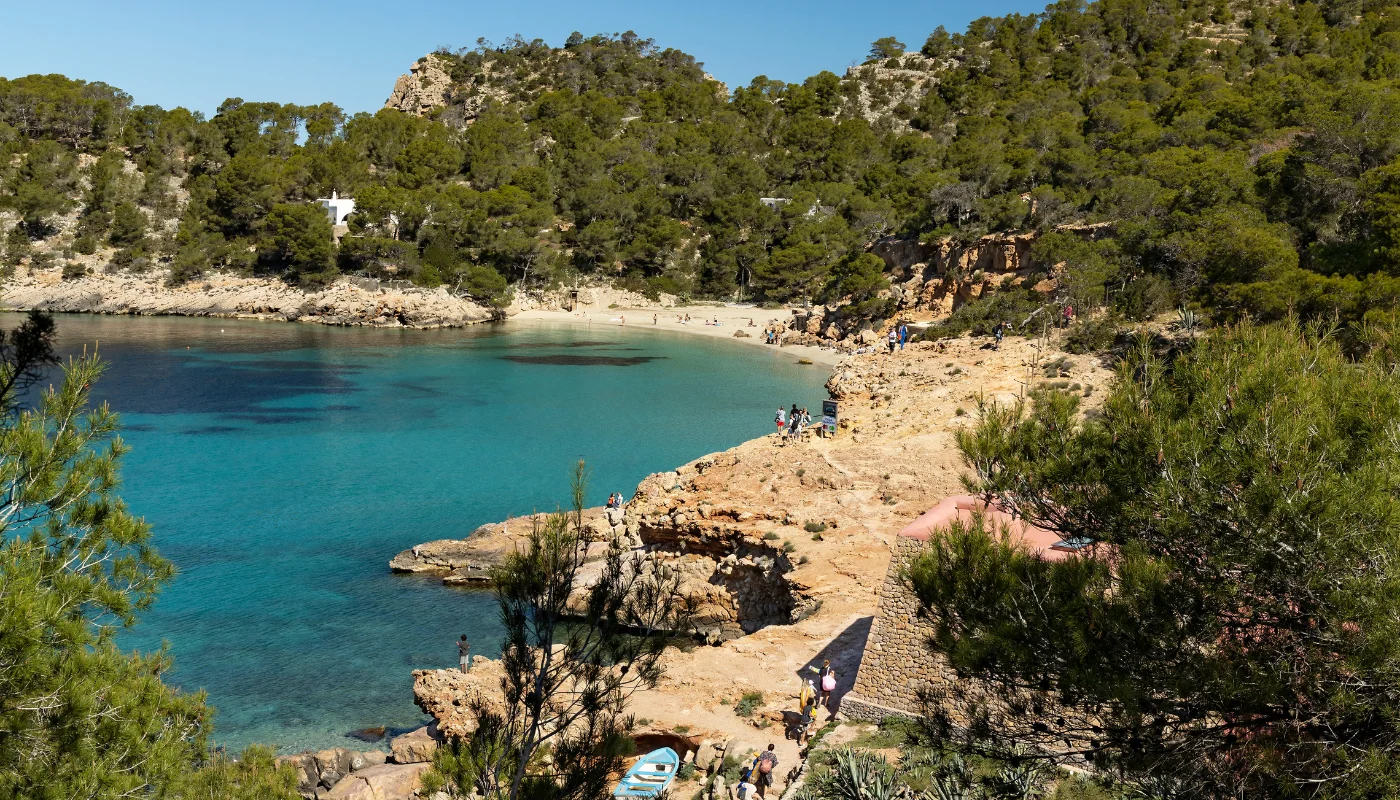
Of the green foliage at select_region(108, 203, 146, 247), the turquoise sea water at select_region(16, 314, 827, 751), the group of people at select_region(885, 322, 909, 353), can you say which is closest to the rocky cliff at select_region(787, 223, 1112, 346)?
the group of people at select_region(885, 322, 909, 353)

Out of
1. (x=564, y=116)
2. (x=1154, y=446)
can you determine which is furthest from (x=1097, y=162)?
(x=564, y=116)

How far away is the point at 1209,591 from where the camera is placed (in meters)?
5.93

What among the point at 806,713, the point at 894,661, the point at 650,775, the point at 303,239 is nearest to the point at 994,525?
the point at 894,661

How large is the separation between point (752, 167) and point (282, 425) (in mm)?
49629

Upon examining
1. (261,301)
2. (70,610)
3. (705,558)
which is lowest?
(705,558)

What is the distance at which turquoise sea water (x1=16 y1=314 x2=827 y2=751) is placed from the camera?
663 inches

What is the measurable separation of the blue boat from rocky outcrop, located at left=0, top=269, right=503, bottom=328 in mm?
58073

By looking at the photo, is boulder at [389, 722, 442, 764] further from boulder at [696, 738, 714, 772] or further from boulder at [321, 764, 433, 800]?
boulder at [696, 738, 714, 772]

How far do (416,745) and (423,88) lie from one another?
117 meters

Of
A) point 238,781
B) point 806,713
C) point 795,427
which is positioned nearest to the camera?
point 238,781

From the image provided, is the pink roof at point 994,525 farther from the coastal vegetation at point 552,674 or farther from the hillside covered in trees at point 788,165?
the hillside covered in trees at point 788,165

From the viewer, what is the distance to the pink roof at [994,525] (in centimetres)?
734

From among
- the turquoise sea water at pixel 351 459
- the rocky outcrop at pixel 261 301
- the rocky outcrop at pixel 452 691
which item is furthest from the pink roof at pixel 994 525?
the rocky outcrop at pixel 261 301

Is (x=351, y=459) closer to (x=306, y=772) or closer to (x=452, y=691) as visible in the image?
(x=452, y=691)
